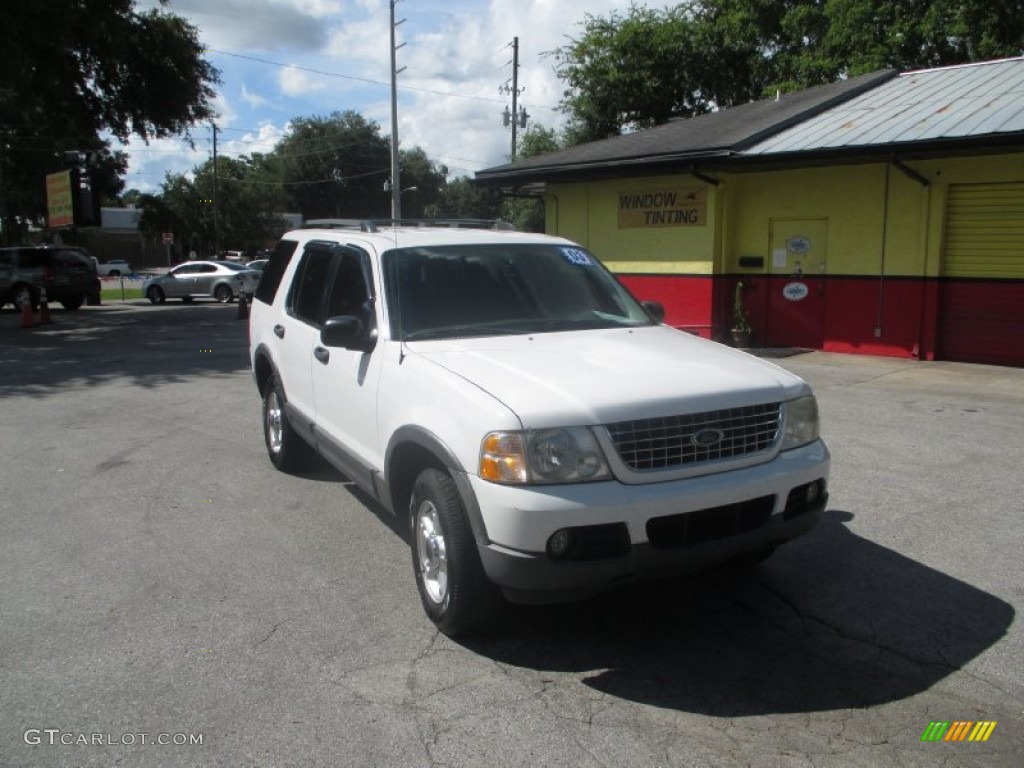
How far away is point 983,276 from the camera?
11977 mm

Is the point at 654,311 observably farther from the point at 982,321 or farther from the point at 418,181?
the point at 418,181

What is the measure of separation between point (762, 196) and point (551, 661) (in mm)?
12263

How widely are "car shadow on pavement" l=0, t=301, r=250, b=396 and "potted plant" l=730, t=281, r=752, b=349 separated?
26.7 feet

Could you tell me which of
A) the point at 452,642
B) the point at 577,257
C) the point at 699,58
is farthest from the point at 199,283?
the point at 452,642

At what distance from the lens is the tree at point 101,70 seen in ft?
62.2

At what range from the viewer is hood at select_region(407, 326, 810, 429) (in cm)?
347

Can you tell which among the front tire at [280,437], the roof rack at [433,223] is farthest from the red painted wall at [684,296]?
the front tire at [280,437]

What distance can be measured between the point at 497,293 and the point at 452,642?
1.98m

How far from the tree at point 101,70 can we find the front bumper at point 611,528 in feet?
63.4

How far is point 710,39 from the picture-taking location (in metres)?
31.0

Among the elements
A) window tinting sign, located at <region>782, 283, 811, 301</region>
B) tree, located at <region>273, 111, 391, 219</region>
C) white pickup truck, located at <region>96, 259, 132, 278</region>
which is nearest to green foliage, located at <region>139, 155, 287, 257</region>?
white pickup truck, located at <region>96, 259, 132, 278</region>

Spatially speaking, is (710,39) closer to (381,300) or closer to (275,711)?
(381,300)

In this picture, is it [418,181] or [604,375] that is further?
[418,181]

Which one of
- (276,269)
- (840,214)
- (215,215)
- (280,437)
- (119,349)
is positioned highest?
(215,215)
